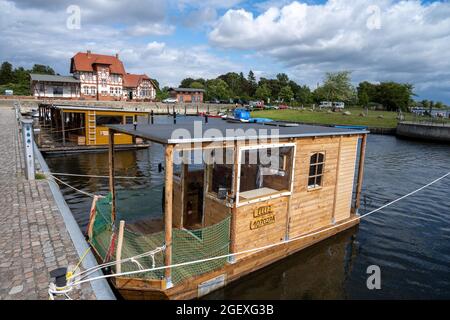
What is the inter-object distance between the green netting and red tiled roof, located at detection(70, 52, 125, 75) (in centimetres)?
8444

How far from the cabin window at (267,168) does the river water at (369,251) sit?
2482mm

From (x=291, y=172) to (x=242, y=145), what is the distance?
2135 millimetres

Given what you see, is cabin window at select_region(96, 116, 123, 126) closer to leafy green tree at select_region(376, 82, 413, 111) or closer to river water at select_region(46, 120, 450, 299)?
river water at select_region(46, 120, 450, 299)

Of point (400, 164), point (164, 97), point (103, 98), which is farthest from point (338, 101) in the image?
point (400, 164)

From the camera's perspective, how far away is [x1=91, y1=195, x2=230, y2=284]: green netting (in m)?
7.43

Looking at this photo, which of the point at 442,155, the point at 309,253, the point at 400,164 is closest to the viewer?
the point at 309,253

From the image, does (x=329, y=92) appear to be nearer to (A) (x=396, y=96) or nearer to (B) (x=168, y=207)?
(A) (x=396, y=96)

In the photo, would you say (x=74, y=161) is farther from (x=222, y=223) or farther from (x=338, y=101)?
(x=338, y=101)

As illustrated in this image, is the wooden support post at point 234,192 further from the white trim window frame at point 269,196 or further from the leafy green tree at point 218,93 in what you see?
the leafy green tree at point 218,93

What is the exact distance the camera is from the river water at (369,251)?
29.2 feet

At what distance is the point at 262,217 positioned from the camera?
341 inches

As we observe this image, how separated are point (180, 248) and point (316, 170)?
194 inches

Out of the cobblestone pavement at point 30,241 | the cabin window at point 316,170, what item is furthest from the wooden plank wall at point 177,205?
the cabin window at point 316,170
